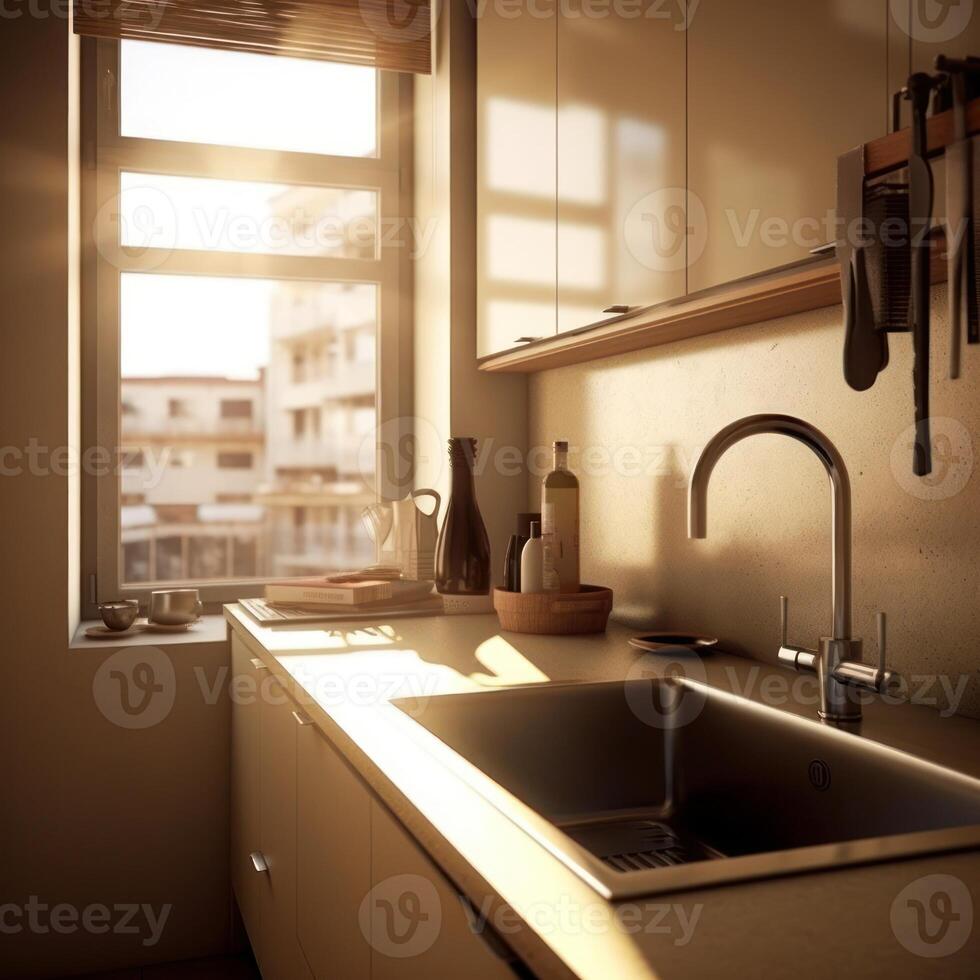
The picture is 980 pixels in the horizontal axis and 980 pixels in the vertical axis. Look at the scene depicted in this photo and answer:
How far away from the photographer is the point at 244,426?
2820mm

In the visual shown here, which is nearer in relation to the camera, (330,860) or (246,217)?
(330,860)

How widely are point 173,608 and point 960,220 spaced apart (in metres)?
2.07

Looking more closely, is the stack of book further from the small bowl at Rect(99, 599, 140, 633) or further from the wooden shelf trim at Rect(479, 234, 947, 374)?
the wooden shelf trim at Rect(479, 234, 947, 374)

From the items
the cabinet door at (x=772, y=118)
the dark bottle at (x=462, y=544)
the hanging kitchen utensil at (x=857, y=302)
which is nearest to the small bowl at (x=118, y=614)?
the dark bottle at (x=462, y=544)

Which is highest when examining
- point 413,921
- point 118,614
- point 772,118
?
point 772,118

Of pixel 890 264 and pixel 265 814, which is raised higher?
pixel 890 264

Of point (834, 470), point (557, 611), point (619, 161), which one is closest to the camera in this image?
point (834, 470)

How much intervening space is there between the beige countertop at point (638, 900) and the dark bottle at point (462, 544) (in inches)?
29.9

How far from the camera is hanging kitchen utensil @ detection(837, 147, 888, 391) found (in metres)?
Answer: 1.03

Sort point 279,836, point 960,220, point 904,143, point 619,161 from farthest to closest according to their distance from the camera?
point 279,836 < point 619,161 < point 904,143 < point 960,220

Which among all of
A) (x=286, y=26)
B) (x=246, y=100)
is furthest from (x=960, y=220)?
(x=246, y=100)

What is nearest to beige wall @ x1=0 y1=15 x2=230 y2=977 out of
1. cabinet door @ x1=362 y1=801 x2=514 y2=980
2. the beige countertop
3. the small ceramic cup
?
the small ceramic cup

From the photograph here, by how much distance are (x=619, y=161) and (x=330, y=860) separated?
3.92ft

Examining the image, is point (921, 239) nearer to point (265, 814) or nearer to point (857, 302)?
point (857, 302)
